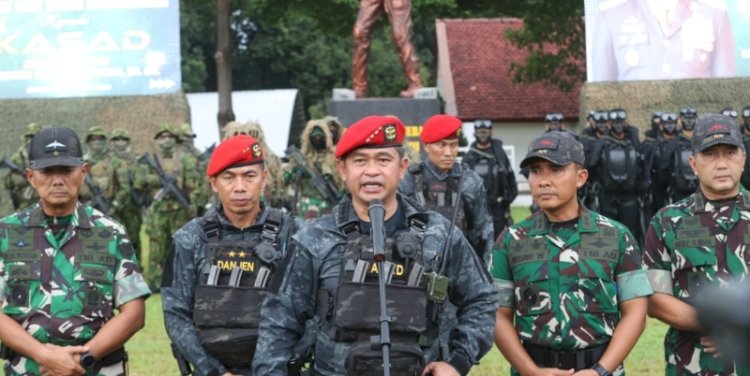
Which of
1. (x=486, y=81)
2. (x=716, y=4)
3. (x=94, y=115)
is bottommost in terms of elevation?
(x=94, y=115)

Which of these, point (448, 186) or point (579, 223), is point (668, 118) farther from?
point (579, 223)

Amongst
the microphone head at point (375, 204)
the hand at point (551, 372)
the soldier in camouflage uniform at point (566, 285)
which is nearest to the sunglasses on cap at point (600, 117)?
the soldier in camouflage uniform at point (566, 285)

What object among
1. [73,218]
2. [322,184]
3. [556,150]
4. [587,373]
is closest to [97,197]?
[322,184]

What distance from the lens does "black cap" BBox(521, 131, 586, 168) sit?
15.2 ft

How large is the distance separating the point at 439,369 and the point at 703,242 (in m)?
1.57

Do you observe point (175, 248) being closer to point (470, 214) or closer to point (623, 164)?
point (470, 214)

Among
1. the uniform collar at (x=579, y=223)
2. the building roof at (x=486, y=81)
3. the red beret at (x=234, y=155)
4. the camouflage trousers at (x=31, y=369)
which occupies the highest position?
the building roof at (x=486, y=81)

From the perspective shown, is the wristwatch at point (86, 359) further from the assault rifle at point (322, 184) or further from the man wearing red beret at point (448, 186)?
the assault rifle at point (322, 184)

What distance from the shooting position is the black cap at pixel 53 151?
4.75 m

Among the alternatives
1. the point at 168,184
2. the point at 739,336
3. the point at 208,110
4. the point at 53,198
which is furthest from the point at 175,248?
the point at 208,110

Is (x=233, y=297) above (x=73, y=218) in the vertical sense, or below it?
below

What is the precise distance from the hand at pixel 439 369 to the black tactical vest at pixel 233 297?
4.09 ft

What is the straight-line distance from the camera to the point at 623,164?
16.2 metres

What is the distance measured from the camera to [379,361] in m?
3.69
